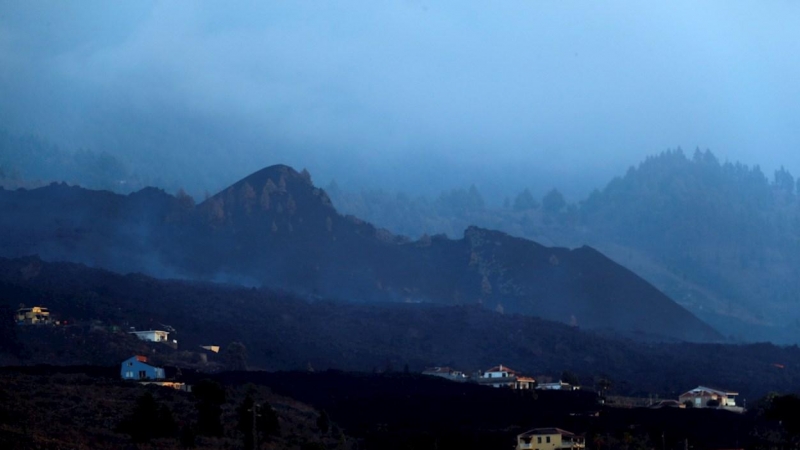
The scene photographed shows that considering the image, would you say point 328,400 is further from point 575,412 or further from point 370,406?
point 575,412

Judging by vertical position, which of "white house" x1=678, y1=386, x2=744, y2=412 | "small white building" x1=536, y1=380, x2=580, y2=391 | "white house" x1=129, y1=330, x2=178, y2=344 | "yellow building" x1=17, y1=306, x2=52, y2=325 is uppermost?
"yellow building" x1=17, y1=306, x2=52, y2=325

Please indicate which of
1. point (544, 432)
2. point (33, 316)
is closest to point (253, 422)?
point (544, 432)

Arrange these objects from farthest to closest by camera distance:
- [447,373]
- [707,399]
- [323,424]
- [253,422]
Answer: [447,373]
[707,399]
[323,424]
[253,422]

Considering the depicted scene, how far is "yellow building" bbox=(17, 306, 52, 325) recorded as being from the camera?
171m

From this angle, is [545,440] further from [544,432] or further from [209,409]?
[209,409]

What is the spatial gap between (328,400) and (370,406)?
578 cm

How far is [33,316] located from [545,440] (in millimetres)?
92316

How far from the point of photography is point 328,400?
13300 cm

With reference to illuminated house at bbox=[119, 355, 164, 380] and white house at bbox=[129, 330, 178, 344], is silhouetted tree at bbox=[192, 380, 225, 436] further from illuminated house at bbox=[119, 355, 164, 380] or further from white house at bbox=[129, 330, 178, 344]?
white house at bbox=[129, 330, 178, 344]

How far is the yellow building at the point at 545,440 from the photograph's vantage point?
107m

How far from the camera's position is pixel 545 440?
107 metres

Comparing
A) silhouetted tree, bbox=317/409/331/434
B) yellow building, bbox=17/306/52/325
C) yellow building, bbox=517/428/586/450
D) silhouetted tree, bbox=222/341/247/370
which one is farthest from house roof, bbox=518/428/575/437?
yellow building, bbox=17/306/52/325

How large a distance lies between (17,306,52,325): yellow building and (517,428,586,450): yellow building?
86.2m

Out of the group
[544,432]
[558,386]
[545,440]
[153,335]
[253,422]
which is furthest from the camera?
[153,335]
